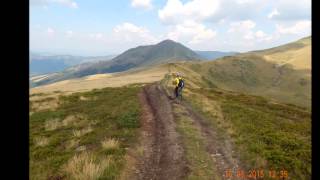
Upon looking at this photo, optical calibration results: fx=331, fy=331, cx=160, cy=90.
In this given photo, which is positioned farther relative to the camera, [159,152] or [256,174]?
[159,152]

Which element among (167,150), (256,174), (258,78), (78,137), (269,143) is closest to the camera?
(256,174)

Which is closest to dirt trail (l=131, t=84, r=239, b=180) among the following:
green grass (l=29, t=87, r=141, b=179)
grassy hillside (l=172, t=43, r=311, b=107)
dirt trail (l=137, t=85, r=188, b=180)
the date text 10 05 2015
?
dirt trail (l=137, t=85, r=188, b=180)

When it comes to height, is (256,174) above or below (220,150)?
below

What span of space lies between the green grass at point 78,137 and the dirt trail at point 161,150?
941 millimetres

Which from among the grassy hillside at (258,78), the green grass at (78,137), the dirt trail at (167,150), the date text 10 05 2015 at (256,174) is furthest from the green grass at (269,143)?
the grassy hillside at (258,78)

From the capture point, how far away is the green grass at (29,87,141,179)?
14.9 metres

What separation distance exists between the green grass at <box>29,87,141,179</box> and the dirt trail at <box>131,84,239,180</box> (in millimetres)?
980

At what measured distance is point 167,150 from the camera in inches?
691

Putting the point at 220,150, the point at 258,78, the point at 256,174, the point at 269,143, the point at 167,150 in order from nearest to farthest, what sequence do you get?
the point at 256,174, the point at 167,150, the point at 220,150, the point at 269,143, the point at 258,78

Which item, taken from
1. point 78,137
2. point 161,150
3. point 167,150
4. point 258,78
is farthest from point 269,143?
point 258,78

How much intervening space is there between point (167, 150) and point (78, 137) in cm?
693

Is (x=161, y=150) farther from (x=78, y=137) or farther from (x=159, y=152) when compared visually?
(x=78, y=137)
